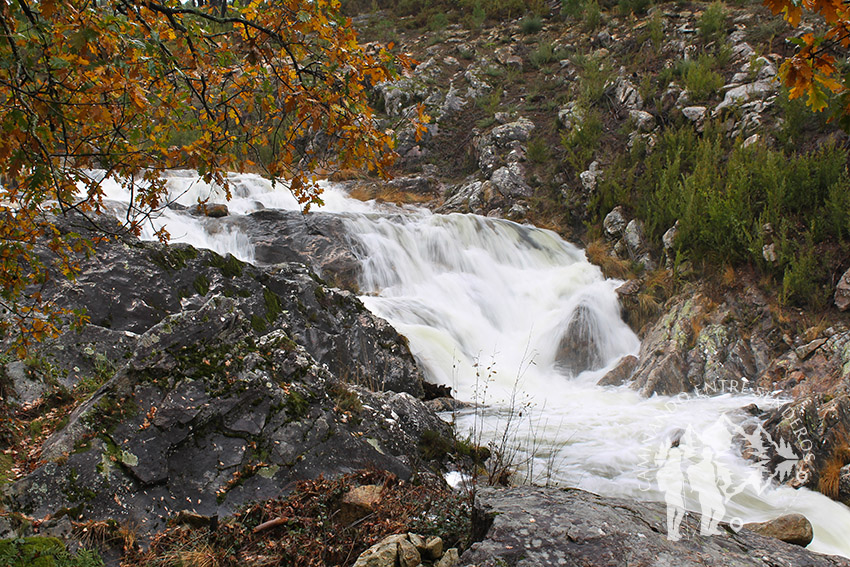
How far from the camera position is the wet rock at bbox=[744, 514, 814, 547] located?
3.24 metres

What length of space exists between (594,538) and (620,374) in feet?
20.4

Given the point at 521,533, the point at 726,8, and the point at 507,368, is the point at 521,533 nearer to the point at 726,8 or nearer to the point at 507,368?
the point at 507,368

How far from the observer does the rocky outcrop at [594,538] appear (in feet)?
7.37

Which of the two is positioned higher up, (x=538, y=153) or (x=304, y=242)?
(x=538, y=153)

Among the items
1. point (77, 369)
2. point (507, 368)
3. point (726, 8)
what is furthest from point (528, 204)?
point (77, 369)

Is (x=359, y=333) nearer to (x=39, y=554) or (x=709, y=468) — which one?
(x=709, y=468)

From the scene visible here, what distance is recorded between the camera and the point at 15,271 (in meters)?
2.70

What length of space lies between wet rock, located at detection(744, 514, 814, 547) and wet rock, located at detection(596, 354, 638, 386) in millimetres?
4645

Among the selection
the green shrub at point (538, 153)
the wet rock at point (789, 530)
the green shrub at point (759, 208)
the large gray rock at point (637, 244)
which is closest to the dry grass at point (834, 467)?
the wet rock at point (789, 530)

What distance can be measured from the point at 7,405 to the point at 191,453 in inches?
60.4

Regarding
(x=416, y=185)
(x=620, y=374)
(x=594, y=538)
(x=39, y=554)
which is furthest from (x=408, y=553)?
(x=416, y=185)

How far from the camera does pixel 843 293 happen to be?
7176 millimetres

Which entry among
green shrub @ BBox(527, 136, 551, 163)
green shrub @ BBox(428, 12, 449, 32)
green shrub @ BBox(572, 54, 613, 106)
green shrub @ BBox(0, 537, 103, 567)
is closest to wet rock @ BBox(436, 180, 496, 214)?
green shrub @ BBox(527, 136, 551, 163)

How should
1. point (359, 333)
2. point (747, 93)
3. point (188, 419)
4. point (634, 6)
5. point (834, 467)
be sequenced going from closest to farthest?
point (188, 419) → point (834, 467) → point (359, 333) → point (747, 93) → point (634, 6)
